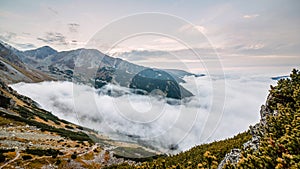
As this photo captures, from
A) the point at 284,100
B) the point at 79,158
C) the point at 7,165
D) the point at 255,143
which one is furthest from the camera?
the point at 79,158

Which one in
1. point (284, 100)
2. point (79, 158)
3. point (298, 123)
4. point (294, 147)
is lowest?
point (79, 158)

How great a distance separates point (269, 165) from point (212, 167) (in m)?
1.37

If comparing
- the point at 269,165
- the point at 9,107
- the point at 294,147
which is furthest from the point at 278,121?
the point at 9,107

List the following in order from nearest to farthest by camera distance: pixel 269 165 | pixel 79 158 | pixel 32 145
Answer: pixel 269 165 → pixel 79 158 → pixel 32 145

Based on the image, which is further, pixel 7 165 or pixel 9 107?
pixel 9 107

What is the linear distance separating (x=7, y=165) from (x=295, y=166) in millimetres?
44150

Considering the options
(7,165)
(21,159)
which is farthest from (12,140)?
(7,165)

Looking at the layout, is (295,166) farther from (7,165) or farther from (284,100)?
(7,165)

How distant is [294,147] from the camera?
5.49m

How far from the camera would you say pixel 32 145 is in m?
56.1

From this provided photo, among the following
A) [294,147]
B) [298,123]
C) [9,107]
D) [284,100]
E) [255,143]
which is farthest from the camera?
[9,107]

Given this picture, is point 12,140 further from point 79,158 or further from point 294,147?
point 294,147

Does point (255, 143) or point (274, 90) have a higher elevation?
point (274, 90)

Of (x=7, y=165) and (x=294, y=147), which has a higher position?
(x=294, y=147)
